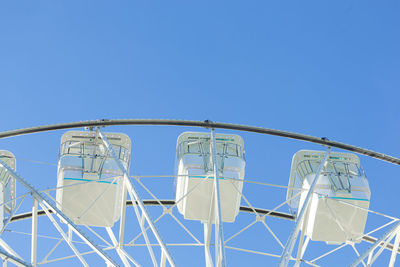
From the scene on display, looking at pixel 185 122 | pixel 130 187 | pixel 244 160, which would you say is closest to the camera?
pixel 130 187

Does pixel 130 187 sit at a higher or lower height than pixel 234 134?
lower

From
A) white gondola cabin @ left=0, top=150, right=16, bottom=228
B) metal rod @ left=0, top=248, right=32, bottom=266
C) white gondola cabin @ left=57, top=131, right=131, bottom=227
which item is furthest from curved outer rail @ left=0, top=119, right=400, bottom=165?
metal rod @ left=0, top=248, right=32, bottom=266

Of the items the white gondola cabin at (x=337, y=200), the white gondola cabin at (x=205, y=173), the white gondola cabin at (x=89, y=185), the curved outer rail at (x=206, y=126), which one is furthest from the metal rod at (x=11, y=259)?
the white gondola cabin at (x=337, y=200)

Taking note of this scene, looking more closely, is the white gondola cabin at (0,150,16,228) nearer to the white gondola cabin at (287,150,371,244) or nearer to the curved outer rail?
the curved outer rail

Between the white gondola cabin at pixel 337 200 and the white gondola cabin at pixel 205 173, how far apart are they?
2560 millimetres

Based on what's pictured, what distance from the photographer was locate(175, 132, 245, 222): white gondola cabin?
71.8ft

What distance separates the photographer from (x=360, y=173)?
934 inches

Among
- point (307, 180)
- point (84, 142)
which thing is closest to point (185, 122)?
point (84, 142)

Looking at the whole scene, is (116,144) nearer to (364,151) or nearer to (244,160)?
(244,160)

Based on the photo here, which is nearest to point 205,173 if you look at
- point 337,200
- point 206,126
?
point 206,126

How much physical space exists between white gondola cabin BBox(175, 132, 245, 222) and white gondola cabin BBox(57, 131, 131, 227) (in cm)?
268

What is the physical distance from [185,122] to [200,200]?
3.44m

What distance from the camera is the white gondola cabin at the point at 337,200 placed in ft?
73.2

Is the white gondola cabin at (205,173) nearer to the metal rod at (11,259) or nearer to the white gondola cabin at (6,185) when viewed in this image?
the white gondola cabin at (6,185)
